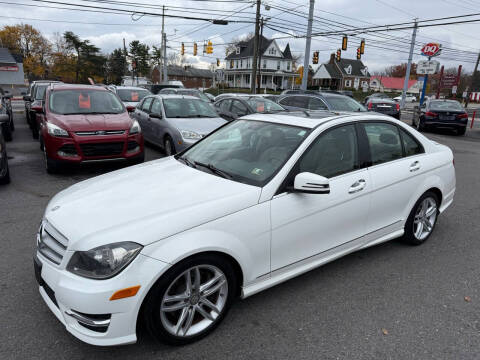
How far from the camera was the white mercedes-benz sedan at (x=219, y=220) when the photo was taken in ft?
7.23

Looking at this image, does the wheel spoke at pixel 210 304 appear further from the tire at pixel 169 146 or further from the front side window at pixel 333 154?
the tire at pixel 169 146

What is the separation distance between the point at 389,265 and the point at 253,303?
165 centimetres

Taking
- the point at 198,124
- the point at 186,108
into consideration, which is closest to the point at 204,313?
the point at 198,124

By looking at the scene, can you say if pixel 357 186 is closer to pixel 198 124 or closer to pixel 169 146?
pixel 198 124

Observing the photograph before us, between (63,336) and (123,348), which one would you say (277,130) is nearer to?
(123,348)

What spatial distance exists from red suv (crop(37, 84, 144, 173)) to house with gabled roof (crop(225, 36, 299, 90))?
6107 cm

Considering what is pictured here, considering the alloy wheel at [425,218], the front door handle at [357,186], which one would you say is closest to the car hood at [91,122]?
the front door handle at [357,186]


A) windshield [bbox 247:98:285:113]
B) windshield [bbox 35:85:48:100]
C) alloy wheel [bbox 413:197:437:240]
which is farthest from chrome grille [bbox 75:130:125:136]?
windshield [bbox 35:85:48:100]

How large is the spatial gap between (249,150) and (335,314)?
1.62m

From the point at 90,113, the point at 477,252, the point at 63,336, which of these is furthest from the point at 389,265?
the point at 90,113

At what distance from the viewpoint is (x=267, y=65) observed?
2699 inches

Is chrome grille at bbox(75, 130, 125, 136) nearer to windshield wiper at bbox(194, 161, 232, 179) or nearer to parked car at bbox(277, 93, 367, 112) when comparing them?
windshield wiper at bbox(194, 161, 232, 179)

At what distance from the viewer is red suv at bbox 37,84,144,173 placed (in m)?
6.66

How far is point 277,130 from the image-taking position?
136 inches
